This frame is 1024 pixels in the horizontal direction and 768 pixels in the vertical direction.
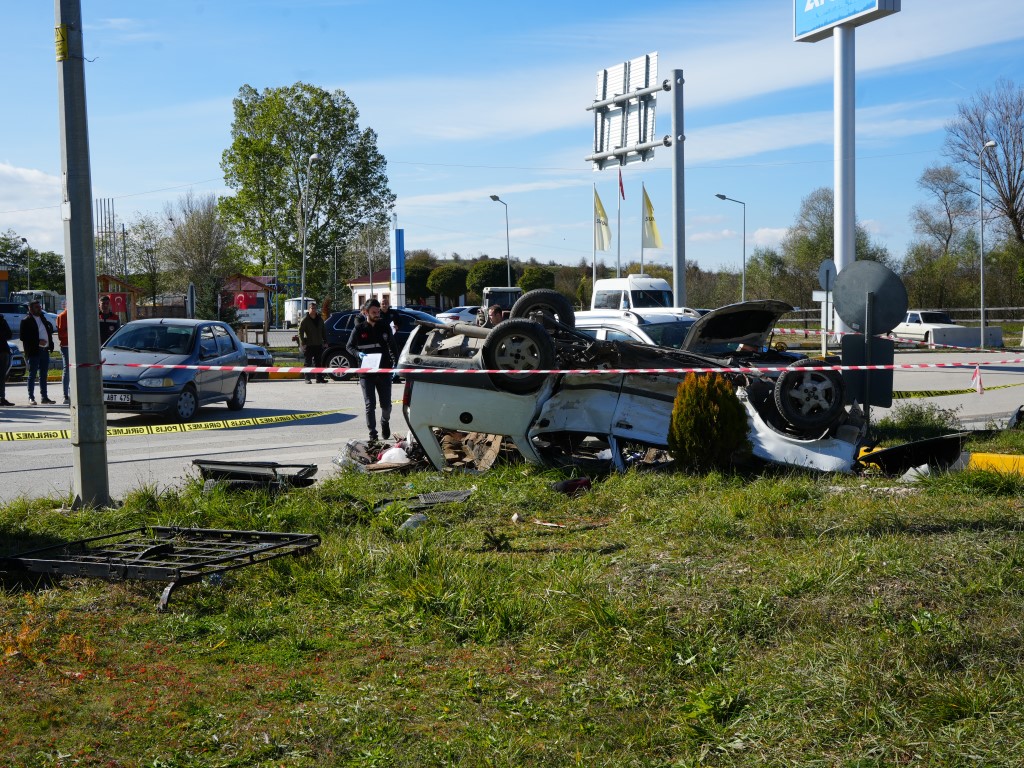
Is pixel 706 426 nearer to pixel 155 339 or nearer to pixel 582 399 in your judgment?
pixel 582 399

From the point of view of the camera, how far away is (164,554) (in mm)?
6059

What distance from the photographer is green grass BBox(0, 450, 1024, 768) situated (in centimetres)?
353

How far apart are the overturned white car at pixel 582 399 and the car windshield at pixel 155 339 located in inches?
293

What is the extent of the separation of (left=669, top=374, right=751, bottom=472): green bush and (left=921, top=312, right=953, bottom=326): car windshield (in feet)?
116

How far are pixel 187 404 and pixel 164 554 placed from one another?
933 cm

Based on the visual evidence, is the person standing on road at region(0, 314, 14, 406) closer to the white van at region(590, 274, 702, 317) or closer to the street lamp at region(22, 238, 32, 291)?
the white van at region(590, 274, 702, 317)

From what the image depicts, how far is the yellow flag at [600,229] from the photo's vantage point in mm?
40031

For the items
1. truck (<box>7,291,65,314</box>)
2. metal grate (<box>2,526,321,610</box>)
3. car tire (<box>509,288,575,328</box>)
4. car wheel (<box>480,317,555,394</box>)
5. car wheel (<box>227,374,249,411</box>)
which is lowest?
metal grate (<box>2,526,321,610</box>)

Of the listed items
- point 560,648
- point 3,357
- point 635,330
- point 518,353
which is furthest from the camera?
point 3,357

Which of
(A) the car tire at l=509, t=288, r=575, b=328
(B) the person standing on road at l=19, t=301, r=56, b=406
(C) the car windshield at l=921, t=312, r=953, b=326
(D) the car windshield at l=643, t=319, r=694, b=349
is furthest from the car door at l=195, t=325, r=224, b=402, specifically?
(C) the car windshield at l=921, t=312, r=953, b=326

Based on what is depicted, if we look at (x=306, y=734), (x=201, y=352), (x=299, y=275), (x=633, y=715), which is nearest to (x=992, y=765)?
(x=633, y=715)

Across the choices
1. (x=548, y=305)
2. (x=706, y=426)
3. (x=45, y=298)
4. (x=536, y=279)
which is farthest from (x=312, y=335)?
(x=536, y=279)

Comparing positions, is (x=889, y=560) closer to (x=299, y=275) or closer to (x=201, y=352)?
(x=201, y=352)

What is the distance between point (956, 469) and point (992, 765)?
544cm
